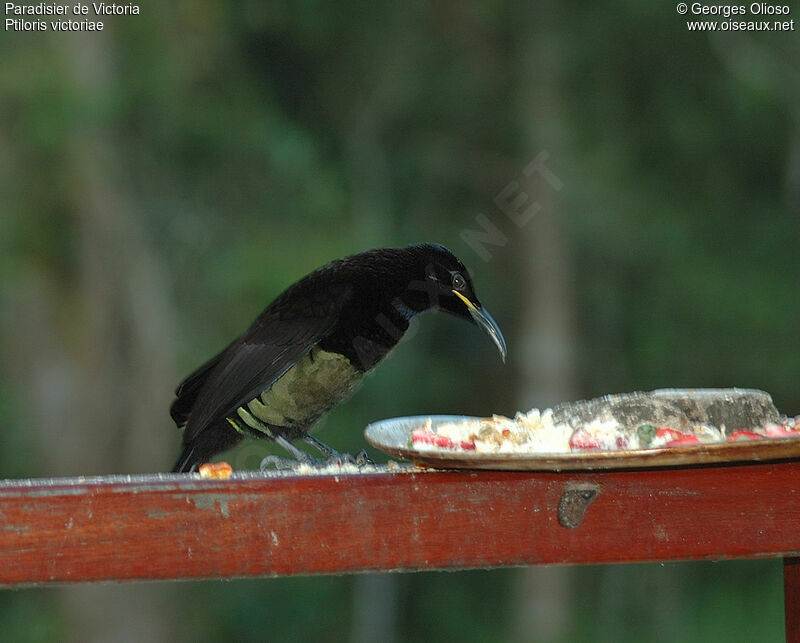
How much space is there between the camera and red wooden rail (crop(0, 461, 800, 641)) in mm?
1513

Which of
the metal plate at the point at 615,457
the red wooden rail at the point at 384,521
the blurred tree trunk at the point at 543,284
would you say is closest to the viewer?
the metal plate at the point at 615,457

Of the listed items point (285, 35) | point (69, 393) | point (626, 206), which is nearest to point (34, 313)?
point (69, 393)

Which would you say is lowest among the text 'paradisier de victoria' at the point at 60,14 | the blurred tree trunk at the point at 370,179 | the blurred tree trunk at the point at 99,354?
the blurred tree trunk at the point at 99,354

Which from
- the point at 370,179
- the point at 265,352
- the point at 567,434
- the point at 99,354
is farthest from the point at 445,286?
the point at 370,179

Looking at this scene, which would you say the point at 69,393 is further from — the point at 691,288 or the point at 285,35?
the point at 691,288

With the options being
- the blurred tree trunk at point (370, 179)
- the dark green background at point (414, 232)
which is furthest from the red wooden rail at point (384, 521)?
the blurred tree trunk at point (370, 179)

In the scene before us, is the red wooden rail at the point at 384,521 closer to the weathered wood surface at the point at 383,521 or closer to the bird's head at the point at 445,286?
the weathered wood surface at the point at 383,521

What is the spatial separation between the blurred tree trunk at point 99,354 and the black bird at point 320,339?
300 centimetres

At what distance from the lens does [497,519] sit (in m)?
1.59

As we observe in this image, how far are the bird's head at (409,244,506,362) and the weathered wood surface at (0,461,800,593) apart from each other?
3.30 feet

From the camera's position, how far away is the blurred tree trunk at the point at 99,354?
555cm

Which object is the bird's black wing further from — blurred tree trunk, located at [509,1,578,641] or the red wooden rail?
blurred tree trunk, located at [509,1,578,641]

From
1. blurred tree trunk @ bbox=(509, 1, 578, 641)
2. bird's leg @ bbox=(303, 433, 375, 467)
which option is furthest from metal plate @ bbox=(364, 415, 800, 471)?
blurred tree trunk @ bbox=(509, 1, 578, 641)

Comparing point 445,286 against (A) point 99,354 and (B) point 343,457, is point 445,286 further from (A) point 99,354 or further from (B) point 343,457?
(A) point 99,354
